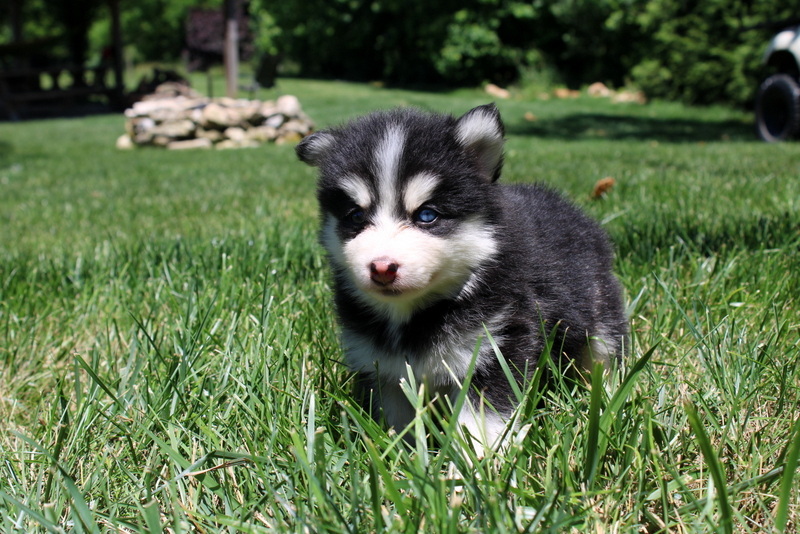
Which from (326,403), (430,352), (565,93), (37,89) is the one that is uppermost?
(430,352)

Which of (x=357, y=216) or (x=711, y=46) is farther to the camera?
(x=711, y=46)

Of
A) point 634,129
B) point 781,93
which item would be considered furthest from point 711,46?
point 781,93

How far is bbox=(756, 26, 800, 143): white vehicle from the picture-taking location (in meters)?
10.0

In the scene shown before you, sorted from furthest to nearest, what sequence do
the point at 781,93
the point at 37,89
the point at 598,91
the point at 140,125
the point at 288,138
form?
the point at 37,89
the point at 598,91
the point at 288,138
the point at 140,125
the point at 781,93

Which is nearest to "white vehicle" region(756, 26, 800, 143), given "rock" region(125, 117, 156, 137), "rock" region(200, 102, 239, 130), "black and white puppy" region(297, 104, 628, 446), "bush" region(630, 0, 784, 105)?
"bush" region(630, 0, 784, 105)

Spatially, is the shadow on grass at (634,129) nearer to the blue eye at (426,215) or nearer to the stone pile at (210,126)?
the stone pile at (210,126)

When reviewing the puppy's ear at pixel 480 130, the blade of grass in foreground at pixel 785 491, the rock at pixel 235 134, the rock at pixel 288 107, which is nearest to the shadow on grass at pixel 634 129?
the rock at pixel 288 107

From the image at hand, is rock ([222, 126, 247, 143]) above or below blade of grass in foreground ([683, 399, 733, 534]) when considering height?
below

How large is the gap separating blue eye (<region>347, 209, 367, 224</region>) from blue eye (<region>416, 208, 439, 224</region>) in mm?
196

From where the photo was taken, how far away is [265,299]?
2.69 meters

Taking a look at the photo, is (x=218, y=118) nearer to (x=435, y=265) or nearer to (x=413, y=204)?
(x=413, y=204)

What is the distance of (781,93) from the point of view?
10.4 m

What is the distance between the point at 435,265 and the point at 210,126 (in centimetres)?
1440

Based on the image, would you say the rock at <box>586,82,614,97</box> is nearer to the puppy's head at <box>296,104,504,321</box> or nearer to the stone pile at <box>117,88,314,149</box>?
the stone pile at <box>117,88,314,149</box>
